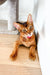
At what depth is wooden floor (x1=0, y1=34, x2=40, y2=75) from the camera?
744mm

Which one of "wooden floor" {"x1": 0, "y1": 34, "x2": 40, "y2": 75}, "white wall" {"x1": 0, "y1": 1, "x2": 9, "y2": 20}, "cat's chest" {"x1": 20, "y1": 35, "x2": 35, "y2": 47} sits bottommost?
"wooden floor" {"x1": 0, "y1": 34, "x2": 40, "y2": 75}

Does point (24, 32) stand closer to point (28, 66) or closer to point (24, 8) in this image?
point (28, 66)

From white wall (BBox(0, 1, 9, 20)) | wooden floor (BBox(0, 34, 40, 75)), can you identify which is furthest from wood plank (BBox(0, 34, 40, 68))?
white wall (BBox(0, 1, 9, 20))

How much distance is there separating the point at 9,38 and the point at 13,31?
86 millimetres

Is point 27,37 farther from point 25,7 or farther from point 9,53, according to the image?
point 25,7

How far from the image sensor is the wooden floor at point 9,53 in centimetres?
74

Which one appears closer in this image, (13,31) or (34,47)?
(34,47)

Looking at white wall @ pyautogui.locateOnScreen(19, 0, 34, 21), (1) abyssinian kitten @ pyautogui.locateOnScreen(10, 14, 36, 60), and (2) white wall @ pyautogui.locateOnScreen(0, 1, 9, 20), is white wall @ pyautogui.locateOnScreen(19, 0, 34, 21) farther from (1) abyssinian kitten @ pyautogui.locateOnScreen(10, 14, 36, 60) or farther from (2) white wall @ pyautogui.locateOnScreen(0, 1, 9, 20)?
(1) abyssinian kitten @ pyautogui.locateOnScreen(10, 14, 36, 60)

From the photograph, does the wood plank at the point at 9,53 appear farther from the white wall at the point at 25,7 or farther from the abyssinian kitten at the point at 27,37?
the white wall at the point at 25,7

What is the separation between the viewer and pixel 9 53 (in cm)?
83

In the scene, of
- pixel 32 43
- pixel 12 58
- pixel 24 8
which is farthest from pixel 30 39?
pixel 24 8

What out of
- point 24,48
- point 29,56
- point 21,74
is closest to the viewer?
point 21,74

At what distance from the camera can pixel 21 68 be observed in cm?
71

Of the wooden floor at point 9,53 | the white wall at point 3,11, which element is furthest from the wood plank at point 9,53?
the white wall at point 3,11
